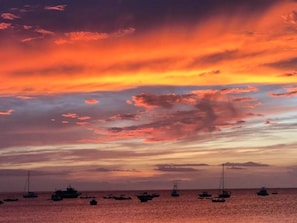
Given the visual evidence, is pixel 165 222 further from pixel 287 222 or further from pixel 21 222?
pixel 21 222

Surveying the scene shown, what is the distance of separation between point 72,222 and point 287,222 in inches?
1723

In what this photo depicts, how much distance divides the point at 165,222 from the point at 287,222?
23659 mm

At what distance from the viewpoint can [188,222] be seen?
10819cm

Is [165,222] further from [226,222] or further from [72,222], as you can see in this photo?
[72,222]

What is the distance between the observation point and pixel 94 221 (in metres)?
116

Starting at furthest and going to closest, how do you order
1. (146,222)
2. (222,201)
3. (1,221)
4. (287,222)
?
(222,201), (1,221), (146,222), (287,222)

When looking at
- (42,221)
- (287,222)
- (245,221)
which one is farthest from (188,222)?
(42,221)

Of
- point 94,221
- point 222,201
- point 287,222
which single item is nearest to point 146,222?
point 94,221

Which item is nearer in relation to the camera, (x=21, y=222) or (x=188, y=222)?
(x=188, y=222)

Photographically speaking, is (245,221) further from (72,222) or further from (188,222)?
(72,222)

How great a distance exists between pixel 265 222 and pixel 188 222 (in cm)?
1478

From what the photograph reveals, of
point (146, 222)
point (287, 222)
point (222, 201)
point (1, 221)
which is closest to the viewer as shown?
point (287, 222)

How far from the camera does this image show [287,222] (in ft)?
341

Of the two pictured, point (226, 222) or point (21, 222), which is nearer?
point (226, 222)
